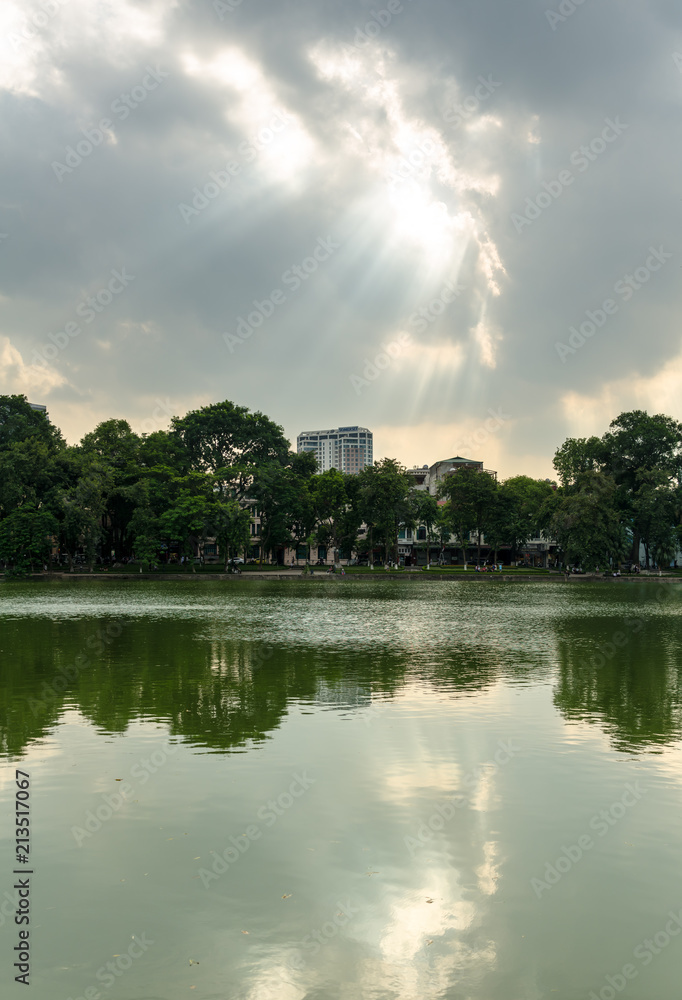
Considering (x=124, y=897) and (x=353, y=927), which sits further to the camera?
(x=124, y=897)

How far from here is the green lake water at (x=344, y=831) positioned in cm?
505

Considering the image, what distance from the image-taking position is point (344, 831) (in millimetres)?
7324

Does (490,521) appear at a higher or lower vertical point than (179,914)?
higher

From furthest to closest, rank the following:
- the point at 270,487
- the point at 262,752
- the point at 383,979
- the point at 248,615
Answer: the point at 270,487
the point at 248,615
the point at 262,752
the point at 383,979

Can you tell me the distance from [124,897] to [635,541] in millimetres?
80783

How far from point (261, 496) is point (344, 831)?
7063 centimetres

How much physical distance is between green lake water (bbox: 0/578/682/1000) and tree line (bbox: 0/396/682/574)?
168 ft

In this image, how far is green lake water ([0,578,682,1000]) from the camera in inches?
199

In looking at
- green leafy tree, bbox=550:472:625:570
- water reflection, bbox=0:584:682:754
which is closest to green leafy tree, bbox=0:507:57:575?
water reflection, bbox=0:584:682:754

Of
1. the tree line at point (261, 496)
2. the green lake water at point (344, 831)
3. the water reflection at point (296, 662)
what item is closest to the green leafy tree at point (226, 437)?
the tree line at point (261, 496)

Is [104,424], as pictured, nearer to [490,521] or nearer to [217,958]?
[490,521]

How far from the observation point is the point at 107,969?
502 cm

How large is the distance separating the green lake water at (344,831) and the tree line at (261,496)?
51156 mm

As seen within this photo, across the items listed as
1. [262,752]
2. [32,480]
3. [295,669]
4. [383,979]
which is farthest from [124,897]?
[32,480]
